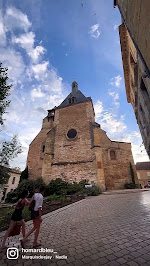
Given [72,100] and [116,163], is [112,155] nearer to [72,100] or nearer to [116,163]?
[116,163]

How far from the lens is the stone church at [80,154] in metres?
14.8

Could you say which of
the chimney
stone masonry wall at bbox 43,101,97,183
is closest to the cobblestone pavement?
stone masonry wall at bbox 43,101,97,183

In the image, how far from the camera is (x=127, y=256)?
2.27 meters

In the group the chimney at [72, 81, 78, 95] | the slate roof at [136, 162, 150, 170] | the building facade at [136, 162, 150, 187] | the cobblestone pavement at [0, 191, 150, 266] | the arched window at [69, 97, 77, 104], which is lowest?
the cobblestone pavement at [0, 191, 150, 266]

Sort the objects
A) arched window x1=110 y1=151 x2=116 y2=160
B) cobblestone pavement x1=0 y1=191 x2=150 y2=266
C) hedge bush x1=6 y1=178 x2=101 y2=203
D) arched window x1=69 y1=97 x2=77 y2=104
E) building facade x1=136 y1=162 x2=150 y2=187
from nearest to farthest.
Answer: cobblestone pavement x1=0 y1=191 x2=150 y2=266 → hedge bush x1=6 y1=178 x2=101 y2=203 → arched window x1=110 y1=151 x2=116 y2=160 → arched window x1=69 y1=97 x2=77 y2=104 → building facade x1=136 y1=162 x2=150 y2=187

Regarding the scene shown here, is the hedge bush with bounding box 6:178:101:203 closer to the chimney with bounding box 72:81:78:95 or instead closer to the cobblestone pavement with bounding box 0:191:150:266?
the cobblestone pavement with bounding box 0:191:150:266

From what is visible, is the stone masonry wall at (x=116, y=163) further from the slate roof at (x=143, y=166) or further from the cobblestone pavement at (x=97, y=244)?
the slate roof at (x=143, y=166)

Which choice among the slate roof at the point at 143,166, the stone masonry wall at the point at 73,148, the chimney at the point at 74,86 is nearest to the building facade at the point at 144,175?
the slate roof at the point at 143,166

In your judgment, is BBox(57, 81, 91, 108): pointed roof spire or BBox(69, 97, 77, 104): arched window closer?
BBox(57, 81, 91, 108): pointed roof spire

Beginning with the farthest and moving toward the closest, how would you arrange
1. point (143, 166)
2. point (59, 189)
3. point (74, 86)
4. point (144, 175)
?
point (143, 166) < point (144, 175) < point (74, 86) < point (59, 189)

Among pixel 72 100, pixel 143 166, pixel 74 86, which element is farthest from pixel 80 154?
pixel 143 166

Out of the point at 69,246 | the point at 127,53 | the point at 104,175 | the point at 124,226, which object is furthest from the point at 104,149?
the point at 69,246

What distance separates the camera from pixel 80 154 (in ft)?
54.0

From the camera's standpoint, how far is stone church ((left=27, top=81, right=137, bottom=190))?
14781mm
